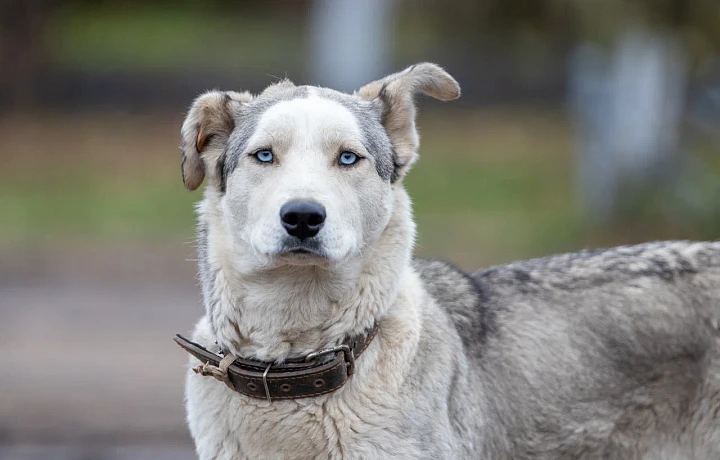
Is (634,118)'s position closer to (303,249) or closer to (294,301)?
(294,301)

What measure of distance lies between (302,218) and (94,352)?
6734 mm

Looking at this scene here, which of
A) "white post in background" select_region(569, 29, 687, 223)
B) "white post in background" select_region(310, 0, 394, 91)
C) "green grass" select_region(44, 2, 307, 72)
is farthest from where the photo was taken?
"green grass" select_region(44, 2, 307, 72)

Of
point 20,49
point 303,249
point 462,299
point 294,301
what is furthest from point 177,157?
point 303,249

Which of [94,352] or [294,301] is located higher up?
[294,301]

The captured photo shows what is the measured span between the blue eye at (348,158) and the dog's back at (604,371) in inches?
33.6

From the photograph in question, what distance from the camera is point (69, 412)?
8.41 m

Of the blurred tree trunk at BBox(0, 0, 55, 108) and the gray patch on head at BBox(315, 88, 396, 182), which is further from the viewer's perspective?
the blurred tree trunk at BBox(0, 0, 55, 108)

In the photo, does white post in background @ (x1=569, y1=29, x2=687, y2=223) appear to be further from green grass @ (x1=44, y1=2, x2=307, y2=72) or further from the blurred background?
green grass @ (x1=44, y1=2, x2=307, y2=72)

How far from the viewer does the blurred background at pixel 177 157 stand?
9.91m

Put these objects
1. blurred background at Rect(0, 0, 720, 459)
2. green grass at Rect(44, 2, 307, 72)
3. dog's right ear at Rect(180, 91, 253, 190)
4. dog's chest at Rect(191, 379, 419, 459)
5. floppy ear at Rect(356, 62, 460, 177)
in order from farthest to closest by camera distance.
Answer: green grass at Rect(44, 2, 307, 72) < blurred background at Rect(0, 0, 720, 459) < floppy ear at Rect(356, 62, 460, 177) < dog's right ear at Rect(180, 91, 253, 190) < dog's chest at Rect(191, 379, 419, 459)

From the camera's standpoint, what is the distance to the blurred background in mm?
9914

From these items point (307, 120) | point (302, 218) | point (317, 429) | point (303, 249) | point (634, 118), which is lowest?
point (634, 118)

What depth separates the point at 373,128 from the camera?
471cm

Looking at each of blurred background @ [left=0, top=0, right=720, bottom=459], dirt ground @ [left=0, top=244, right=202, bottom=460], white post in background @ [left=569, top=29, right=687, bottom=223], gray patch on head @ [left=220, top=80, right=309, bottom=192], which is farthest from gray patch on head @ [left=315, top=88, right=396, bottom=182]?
white post in background @ [left=569, top=29, right=687, bottom=223]
